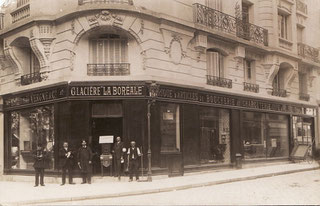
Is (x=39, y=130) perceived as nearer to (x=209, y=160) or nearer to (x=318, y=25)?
(x=209, y=160)

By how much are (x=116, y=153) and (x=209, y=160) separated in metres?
5.24

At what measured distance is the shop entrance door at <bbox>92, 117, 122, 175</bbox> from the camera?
672 inches

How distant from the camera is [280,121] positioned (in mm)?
25016

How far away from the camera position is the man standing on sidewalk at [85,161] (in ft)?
52.3

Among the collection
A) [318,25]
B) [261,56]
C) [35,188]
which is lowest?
[35,188]

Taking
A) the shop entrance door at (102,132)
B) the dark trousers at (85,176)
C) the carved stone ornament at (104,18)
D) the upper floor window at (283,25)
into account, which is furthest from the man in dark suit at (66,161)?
the upper floor window at (283,25)

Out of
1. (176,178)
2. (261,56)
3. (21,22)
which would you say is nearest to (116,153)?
(176,178)

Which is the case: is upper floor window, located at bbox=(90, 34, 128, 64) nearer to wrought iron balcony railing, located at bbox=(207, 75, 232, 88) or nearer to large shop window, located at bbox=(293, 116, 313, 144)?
wrought iron balcony railing, located at bbox=(207, 75, 232, 88)

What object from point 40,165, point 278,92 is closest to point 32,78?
point 40,165

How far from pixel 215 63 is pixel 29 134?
920cm

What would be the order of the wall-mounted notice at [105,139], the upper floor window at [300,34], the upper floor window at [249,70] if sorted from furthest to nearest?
the upper floor window at [300,34] → the upper floor window at [249,70] → the wall-mounted notice at [105,139]

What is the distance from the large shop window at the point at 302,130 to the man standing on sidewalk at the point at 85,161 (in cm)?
1437

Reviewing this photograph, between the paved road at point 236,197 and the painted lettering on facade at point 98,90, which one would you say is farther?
the painted lettering on facade at point 98,90

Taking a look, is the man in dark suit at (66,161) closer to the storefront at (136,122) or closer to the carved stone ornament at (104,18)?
the storefront at (136,122)
